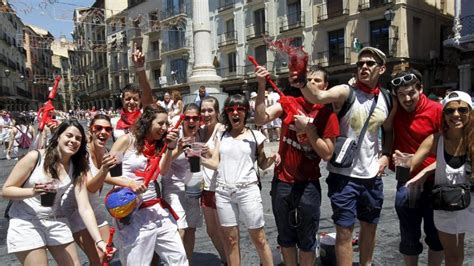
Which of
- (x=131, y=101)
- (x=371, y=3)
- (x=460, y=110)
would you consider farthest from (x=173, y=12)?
(x=460, y=110)

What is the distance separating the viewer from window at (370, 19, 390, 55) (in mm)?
25689

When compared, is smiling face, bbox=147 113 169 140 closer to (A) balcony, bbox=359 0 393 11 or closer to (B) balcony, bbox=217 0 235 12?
(A) balcony, bbox=359 0 393 11

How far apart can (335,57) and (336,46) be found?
0.76 metres

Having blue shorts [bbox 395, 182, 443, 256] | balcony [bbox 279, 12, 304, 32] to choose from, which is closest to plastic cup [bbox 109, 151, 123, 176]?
blue shorts [bbox 395, 182, 443, 256]

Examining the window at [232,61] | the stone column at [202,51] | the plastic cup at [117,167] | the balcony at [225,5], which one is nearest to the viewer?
the plastic cup at [117,167]

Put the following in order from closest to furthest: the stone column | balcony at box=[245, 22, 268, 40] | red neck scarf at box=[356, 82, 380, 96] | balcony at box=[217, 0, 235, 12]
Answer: red neck scarf at box=[356, 82, 380, 96] → the stone column → balcony at box=[245, 22, 268, 40] → balcony at box=[217, 0, 235, 12]

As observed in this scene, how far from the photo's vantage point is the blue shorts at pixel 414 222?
3.35 metres

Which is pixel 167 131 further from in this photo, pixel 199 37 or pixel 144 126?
pixel 199 37

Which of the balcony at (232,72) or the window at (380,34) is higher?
the window at (380,34)

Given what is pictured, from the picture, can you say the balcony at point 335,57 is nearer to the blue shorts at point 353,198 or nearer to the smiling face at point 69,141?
the blue shorts at point 353,198

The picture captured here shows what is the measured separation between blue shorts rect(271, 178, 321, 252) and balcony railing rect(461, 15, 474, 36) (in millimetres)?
20309

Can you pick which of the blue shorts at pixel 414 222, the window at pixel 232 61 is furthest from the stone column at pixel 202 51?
the window at pixel 232 61

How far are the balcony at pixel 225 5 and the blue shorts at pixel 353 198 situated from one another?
33.5 meters

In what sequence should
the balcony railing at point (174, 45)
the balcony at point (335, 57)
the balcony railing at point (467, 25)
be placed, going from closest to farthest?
the balcony railing at point (467, 25) → the balcony at point (335, 57) → the balcony railing at point (174, 45)
